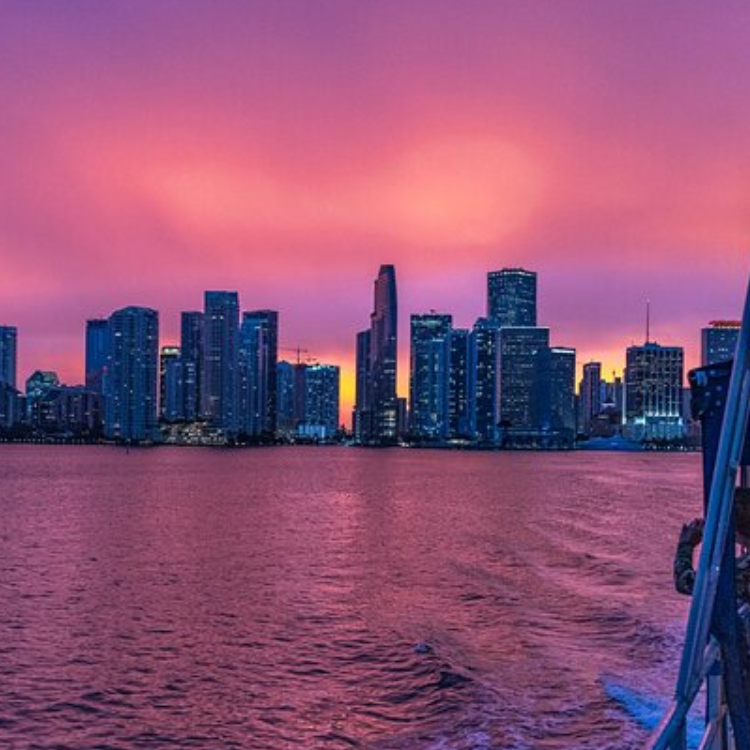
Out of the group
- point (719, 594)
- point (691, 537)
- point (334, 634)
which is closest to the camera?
point (719, 594)

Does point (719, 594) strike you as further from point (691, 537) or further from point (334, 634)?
point (334, 634)

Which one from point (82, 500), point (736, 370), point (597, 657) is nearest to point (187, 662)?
point (597, 657)

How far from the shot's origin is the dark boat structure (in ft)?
14.8

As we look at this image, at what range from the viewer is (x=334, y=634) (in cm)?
2984

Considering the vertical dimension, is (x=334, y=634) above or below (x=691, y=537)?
below

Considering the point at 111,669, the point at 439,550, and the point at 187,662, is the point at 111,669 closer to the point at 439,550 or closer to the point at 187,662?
the point at 187,662

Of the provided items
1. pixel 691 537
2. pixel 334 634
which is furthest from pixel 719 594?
pixel 334 634

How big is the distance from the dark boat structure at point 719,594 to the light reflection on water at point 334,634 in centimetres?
1292

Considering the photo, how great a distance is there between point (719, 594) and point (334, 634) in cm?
2540

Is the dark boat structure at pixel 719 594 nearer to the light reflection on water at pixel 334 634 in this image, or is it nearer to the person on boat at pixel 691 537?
the person on boat at pixel 691 537

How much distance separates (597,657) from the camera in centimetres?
2567

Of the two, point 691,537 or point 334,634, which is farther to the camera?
point 334,634

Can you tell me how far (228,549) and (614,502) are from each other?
53.6 metres

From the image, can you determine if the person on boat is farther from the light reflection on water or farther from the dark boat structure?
the light reflection on water
